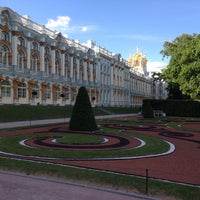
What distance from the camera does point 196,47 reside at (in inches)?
1417

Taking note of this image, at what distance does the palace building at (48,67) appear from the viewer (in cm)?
4700

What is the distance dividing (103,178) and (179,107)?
50650mm

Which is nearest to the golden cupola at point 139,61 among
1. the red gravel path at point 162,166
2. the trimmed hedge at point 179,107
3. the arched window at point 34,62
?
the trimmed hedge at point 179,107

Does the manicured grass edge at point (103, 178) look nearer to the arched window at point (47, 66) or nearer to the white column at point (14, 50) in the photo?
the white column at point (14, 50)

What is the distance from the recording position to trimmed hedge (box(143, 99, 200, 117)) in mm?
55500

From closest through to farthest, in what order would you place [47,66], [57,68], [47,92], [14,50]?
[14,50], [47,92], [47,66], [57,68]

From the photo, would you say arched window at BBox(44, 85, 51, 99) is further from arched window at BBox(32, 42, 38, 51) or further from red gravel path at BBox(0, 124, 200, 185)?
red gravel path at BBox(0, 124, 200, 185)

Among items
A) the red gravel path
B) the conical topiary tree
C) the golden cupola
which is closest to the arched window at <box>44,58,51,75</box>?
the conical topiary tree

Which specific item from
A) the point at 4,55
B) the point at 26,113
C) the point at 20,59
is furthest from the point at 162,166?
the point at 20,59

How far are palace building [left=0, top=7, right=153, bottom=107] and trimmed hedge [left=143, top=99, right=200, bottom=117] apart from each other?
747 inches

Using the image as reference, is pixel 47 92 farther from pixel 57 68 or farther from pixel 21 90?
pixel 21 90

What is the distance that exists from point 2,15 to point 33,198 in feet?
142

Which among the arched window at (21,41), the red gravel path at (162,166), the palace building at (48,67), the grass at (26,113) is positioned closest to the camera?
the red gravel path at (162,166)

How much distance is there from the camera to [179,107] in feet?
187
